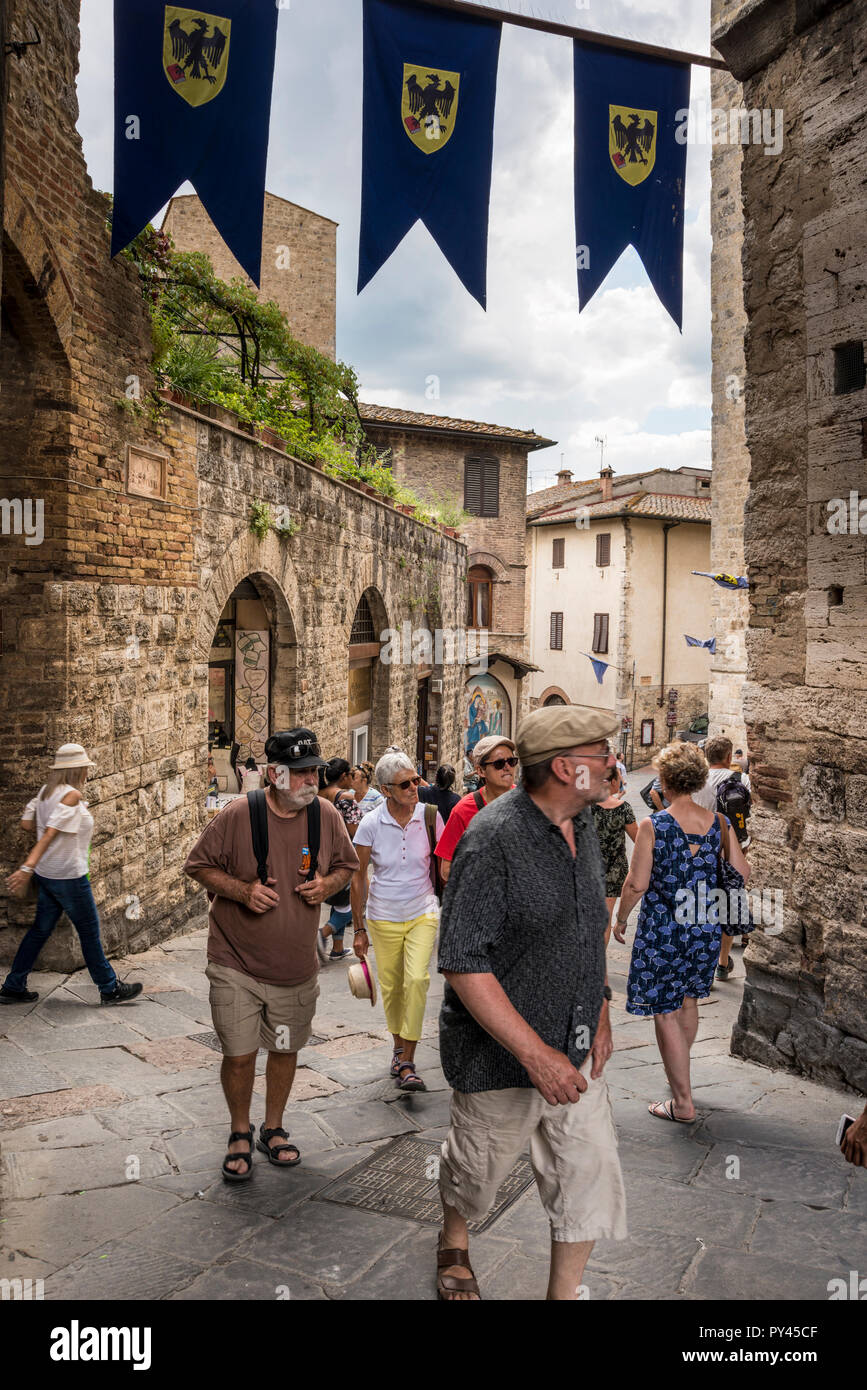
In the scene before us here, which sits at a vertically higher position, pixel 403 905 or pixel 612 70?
pixel 612 70

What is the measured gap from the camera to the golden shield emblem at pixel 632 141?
5652 millimetres

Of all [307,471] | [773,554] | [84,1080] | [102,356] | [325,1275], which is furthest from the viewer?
[307,471]

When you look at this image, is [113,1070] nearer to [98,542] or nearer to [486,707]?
[98,542]

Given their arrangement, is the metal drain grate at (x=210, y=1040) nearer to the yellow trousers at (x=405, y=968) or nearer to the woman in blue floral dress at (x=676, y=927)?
the yellow trousers at (x=405, y=968)

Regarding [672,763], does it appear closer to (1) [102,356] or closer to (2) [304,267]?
(1) [102,356]

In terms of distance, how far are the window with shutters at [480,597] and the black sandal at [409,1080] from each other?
26217mm

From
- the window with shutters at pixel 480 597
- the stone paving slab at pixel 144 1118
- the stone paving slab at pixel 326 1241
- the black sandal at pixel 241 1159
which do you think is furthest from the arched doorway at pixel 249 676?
the window with shutters at pixel 480 597

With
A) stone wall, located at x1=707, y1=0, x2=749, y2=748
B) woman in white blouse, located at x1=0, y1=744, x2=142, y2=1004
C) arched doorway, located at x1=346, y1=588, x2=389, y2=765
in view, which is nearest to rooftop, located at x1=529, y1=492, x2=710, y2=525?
stone wall, located at x1=707, y1=0, x2=749, y2=748

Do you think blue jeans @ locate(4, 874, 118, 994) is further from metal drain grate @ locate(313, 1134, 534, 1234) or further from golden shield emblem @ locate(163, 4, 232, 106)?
golden shield emblem @ locate(163, 4, 232, 106)

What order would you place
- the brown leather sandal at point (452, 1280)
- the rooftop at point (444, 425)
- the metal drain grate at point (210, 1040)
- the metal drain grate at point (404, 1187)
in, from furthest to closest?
the rooftop at point (444, 425), the metal drain grate at point (210, 1040), the metal drain grate at point (404, 1187), the brown leather sandal at point (452, 1280)

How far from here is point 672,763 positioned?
169 inches

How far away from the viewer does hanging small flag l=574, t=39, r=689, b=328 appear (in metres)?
5.57

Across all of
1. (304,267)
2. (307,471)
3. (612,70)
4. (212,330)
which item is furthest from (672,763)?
(304,267)

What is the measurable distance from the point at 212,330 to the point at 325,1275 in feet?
34.8
